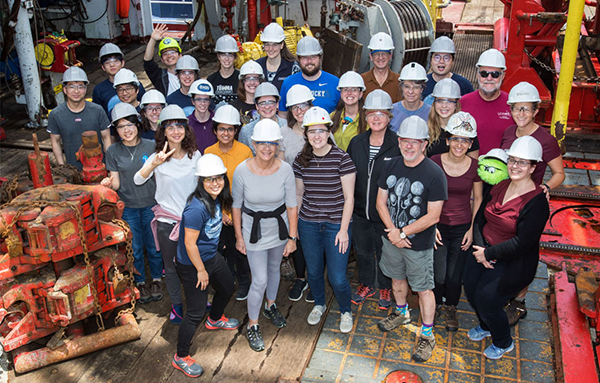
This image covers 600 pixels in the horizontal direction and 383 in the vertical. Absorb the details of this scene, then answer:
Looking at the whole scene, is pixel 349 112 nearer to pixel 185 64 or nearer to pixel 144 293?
pixel 185 64

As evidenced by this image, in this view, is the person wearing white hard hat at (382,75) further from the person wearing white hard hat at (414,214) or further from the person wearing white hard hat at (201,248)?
the person wearing white hard hat at (201,248)

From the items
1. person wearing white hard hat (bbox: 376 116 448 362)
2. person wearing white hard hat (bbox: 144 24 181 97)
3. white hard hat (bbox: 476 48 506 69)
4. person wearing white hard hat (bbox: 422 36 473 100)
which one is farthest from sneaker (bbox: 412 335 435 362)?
person wearing white hard hat (bbox: 144 24 181 97)

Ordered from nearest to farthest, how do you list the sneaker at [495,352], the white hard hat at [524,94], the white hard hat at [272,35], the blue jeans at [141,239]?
the sneaker at [495,352]
the white hard hat at [524,94]
the blue jeans at [141,239]
the white hard hat at [272,35]

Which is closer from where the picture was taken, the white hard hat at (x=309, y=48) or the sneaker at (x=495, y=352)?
the sneaker at (x=495, y=352)

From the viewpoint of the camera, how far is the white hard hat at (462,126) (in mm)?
4445

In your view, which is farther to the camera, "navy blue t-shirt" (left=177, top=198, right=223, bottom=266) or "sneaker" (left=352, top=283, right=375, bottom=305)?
"sneaker" (left=352, top=283, right=375, bottom=305)

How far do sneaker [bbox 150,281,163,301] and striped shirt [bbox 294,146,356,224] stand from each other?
1.71 metres

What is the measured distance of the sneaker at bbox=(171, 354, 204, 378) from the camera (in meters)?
4.61

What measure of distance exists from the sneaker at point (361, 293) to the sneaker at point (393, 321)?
0.37 metres

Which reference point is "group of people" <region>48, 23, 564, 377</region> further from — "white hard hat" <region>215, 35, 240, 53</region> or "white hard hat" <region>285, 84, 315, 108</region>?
"white hard hat" <region>215, 35, 240, 53</region>

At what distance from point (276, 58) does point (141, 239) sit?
2329 mm

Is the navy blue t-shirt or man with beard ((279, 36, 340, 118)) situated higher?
man with beard ((279, 36, 340, 118))

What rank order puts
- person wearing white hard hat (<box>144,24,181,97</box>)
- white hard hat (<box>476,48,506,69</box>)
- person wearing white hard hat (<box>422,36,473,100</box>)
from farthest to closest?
person wearing white hard hat (<box>144,24,181,97</box>), person wearing white hard hat (<box>422,36,473,100</box>), white hard hat (<box>476,48,506,69</box>)

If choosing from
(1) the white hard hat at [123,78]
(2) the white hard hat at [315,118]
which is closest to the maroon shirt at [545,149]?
(2) the white hard hat at [315,118]
